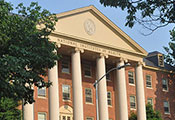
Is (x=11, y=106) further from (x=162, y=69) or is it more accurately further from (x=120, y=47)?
(x=162, y=69)

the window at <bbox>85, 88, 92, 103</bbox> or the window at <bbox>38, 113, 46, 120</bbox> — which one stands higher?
the window at <bbox>85, 88, 92, 103</bbox>

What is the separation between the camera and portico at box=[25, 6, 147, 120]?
4344cm

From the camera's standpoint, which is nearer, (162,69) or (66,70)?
(66,70)

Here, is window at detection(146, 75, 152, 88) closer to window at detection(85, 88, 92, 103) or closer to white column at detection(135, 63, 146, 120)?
white column at detection(135, 63, 146, 120)

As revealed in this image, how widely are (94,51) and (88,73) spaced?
546cm

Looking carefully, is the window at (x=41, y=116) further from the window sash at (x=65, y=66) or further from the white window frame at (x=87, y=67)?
the white window frame at (x=87, y=67)

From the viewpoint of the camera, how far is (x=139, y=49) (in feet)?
175

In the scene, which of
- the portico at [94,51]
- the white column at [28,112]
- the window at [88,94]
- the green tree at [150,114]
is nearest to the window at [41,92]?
the portico at [94,51]

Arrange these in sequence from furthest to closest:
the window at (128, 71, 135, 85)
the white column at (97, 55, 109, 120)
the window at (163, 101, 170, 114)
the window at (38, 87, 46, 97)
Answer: the window at (163, 101, 170, 114) < the window at (128, 71, 135, 85) < the white column at (97, 55, 109, 120) < the window at (38, 87, 46, 97)

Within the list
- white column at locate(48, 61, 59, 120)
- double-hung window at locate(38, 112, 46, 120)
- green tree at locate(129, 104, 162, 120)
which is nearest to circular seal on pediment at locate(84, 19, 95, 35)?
white column at locate(48, 61, 59, 120)

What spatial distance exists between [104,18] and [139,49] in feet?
24.3

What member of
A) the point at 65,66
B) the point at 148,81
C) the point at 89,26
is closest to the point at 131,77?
the point at 148,81

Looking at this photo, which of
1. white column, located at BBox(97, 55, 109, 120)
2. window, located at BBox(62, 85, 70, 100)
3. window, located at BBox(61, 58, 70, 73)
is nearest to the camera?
white column, located at BBox(97, 55, 109, 120)

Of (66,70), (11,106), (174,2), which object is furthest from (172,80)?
(174,2)
